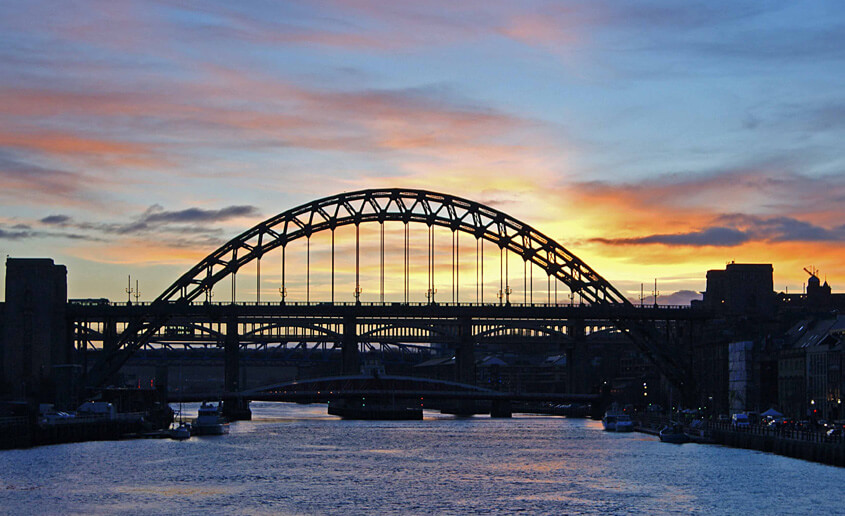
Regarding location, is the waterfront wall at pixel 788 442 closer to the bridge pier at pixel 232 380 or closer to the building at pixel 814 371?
the building at pixel 814 371

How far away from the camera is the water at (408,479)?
63.9 metres

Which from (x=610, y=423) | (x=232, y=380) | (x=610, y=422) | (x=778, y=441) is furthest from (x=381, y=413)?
(x=778, y=441)

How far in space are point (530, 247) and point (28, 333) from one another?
2135 inches

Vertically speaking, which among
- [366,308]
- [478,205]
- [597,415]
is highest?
[478,205]

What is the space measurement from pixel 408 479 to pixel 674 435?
3761 centimetres

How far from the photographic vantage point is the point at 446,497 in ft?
223

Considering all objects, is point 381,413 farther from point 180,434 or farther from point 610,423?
point 180,434

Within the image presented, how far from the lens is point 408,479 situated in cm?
7781

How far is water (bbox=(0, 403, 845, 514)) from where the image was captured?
63.9 metres

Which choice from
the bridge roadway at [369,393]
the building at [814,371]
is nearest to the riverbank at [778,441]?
the building at [814,371]

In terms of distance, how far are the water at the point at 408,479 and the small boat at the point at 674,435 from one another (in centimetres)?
118

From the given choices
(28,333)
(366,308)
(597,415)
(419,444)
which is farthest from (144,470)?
(597,415)

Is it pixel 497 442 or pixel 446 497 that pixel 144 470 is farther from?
pixel 497 442

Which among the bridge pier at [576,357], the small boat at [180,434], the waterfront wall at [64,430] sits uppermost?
the bridge pier at [576,357]
